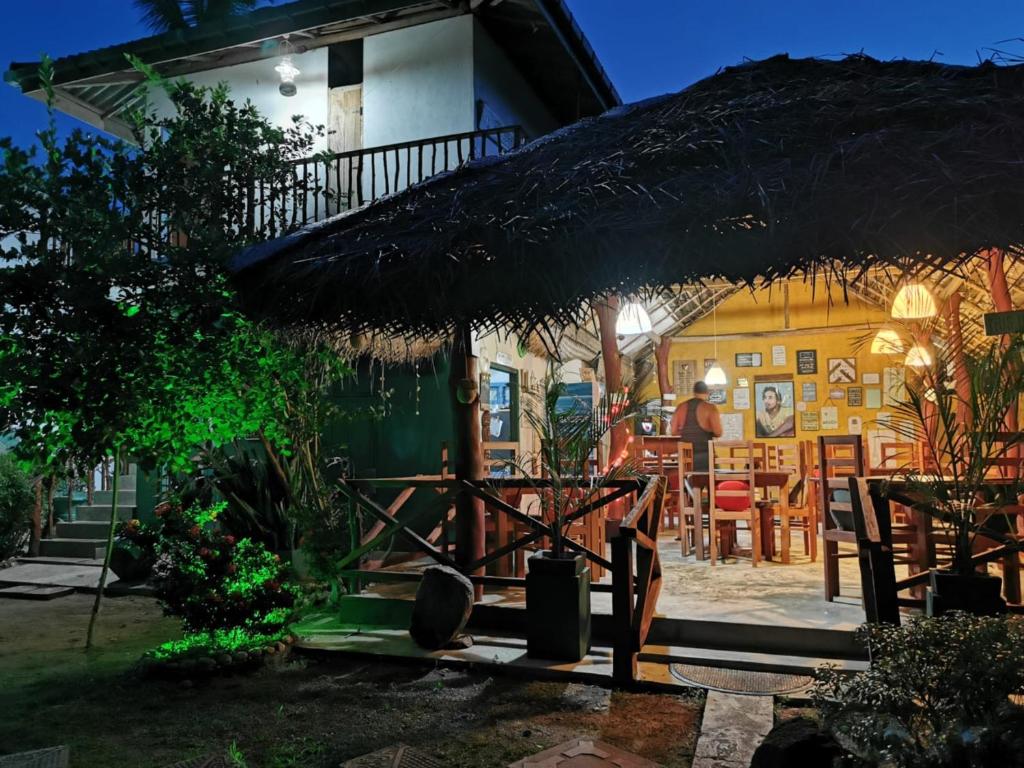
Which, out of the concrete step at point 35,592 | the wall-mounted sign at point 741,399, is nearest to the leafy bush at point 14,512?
the concrete step at point 35,592

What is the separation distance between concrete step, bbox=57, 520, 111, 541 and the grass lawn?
4691mm

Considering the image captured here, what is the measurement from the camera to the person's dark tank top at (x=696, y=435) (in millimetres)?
7477

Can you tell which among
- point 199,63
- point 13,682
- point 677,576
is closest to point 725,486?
point 677,576

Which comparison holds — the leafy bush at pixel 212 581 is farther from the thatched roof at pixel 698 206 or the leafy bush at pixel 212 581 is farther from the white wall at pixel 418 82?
the white wall at pixel 418 82

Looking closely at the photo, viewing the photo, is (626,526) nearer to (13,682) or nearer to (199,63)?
(13,682)

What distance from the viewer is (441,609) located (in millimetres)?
4762

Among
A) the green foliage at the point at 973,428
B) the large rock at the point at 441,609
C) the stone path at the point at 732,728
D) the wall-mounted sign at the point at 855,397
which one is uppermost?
the wall-mounted sign at the point at 855,397

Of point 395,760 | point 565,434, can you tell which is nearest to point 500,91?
point 565,434

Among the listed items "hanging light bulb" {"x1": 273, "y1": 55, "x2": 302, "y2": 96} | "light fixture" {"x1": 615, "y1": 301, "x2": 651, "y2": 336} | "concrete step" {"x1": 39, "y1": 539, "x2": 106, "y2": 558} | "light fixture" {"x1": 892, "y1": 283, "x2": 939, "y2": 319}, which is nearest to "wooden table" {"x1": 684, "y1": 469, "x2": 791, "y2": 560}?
"light fixture" {"x1": 615, "y1": 301, "x2": 651, "y2": 336}

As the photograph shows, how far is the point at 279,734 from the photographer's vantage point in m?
3.54

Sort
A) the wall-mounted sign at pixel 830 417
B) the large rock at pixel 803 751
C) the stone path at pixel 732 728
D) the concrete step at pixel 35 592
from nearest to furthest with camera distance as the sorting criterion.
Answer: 1. the large rock at pixel 803 751
2. the stone path at pixel 732 728
3. the concrete step at pixel 35 592
4. the wall-mounted sign at pixel 830 417

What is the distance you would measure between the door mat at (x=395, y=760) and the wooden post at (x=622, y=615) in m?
1.34

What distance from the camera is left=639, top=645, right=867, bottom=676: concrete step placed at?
4.11 metres

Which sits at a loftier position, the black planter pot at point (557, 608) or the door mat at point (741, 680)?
the black planter pot at point (557, 608)
